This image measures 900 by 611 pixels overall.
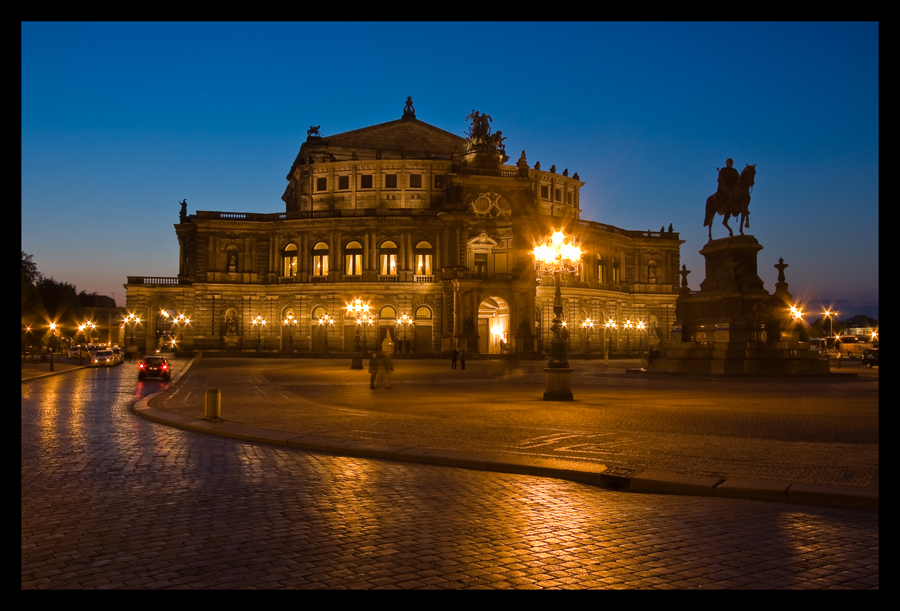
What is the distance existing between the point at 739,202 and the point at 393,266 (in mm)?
48170

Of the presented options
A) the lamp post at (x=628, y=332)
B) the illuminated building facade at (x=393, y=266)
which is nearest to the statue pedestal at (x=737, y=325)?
the illuminated building facade at (x=393, y=266)

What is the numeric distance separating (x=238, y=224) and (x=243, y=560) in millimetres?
76707

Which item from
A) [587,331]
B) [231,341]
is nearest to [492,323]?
[587,331]

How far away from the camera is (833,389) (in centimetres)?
2706

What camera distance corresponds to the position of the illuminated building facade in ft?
247

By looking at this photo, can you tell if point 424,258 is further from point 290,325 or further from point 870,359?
point 870,359

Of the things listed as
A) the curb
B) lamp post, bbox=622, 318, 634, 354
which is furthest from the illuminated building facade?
the curb

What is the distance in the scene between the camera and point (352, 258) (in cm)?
7869

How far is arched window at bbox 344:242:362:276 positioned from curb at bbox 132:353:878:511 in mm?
64756

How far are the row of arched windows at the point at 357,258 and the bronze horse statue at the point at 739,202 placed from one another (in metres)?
45.3
